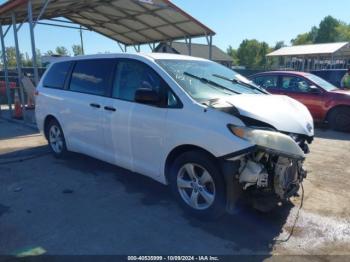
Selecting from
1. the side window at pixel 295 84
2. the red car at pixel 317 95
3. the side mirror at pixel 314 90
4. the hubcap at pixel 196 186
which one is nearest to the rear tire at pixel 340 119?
the red car at pixel 317 95

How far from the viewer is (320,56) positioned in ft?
110

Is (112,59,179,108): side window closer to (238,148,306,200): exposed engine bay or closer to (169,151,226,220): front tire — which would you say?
(169,151,226,220): front tire

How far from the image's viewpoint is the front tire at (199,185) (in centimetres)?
347

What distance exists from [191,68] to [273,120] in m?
1.49

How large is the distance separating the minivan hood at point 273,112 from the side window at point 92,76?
193cm

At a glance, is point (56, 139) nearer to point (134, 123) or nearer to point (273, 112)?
point (134, 123)

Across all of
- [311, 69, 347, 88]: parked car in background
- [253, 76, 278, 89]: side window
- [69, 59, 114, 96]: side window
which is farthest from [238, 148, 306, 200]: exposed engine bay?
[311, 69, 347, 88]: parked car in background

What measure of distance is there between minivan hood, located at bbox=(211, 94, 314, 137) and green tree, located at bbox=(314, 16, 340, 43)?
94.5 metres

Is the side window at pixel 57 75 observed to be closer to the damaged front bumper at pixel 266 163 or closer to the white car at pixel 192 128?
the white car at pixel 192 128

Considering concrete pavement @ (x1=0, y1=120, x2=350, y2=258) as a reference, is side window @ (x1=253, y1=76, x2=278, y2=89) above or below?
above

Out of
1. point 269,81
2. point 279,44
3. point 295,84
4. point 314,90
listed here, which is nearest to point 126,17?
Answer: point 269,81

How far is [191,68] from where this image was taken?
4473 millimetres

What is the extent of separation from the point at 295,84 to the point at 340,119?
5.52 feet

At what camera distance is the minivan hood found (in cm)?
345
